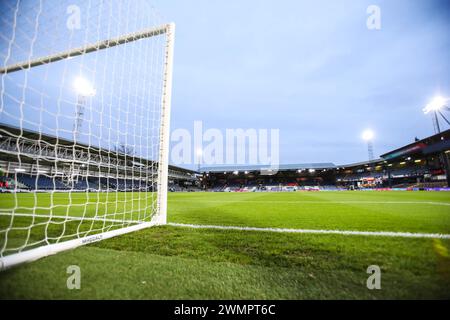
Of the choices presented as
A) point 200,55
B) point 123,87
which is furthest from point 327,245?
point 200,55

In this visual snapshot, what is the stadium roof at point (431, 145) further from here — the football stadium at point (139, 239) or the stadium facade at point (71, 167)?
the stadium facade at point (71, 167)

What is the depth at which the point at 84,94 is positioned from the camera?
8.57ft

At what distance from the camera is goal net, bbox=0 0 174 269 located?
Answer: 199 cm

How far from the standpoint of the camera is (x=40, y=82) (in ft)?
7.41

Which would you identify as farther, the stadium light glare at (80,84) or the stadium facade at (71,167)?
the stadium light glare at (80,84)

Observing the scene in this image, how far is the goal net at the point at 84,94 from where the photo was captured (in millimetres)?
1990

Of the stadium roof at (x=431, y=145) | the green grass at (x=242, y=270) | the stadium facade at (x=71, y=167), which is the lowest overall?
the green grass at (x=242, y=270)

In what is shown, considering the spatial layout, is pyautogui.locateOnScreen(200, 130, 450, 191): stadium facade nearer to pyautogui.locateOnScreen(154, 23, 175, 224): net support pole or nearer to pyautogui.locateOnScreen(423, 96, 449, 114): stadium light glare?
pyautogui.locateOnScreen(423, 96, 449, 114): stadium light glare

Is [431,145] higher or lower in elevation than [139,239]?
higher

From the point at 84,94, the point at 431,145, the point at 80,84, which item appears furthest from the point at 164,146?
the point at 431,145

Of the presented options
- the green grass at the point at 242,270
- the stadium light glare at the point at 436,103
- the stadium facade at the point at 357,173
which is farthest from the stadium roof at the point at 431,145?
the green grass at the point at 242,270

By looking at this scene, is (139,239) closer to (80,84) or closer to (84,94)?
(84,94)

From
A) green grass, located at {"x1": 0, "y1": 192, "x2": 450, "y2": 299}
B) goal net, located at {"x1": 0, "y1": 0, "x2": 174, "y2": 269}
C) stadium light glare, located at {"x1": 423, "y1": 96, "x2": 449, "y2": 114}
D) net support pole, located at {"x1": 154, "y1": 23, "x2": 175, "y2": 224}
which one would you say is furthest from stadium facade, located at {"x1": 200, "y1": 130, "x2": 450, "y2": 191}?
goal net, located at {"x1": 0, "y1": 0, "x2": 174, "y2": 269}
